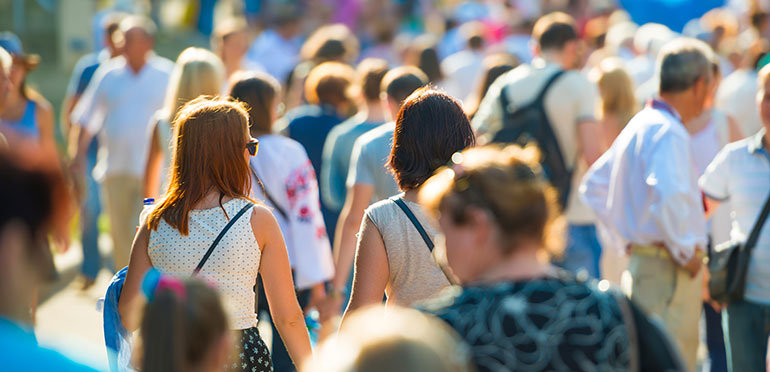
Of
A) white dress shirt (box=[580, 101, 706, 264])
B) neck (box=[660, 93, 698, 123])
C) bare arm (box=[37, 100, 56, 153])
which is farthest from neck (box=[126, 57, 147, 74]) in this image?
neck (box=[660, 93, 698, 123])

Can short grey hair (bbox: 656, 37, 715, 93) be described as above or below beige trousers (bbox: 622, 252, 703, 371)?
above

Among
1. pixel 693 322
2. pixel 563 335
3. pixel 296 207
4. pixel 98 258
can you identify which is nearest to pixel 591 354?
pixel 563 335

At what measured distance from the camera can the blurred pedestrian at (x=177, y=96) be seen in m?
6.15

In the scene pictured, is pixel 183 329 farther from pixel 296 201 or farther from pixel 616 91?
pixel 616 91

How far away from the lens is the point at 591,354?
8.25 feet

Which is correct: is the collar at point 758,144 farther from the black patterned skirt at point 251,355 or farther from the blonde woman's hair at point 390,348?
the blonde woman's hair at point 390,348

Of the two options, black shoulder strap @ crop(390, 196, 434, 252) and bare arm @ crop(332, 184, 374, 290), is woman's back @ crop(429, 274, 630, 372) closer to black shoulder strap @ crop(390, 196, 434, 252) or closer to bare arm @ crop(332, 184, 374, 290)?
black shoulder strap @ crop(390, 196, 434, 252)

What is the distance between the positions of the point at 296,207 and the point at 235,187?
1708mm

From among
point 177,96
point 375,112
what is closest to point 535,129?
point 375,112

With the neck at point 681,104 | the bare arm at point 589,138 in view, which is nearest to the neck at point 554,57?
the bare arm at point 589,138

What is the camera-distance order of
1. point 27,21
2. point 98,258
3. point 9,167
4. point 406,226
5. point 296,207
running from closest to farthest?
point 9,167 → point 406,226 → point 296,207 → point 98,258 → point 27,21

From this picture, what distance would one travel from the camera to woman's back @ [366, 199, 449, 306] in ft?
12.6

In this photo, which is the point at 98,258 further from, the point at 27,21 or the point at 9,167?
the point at 27,21

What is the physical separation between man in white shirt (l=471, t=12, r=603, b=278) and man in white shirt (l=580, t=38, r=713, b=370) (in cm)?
179
